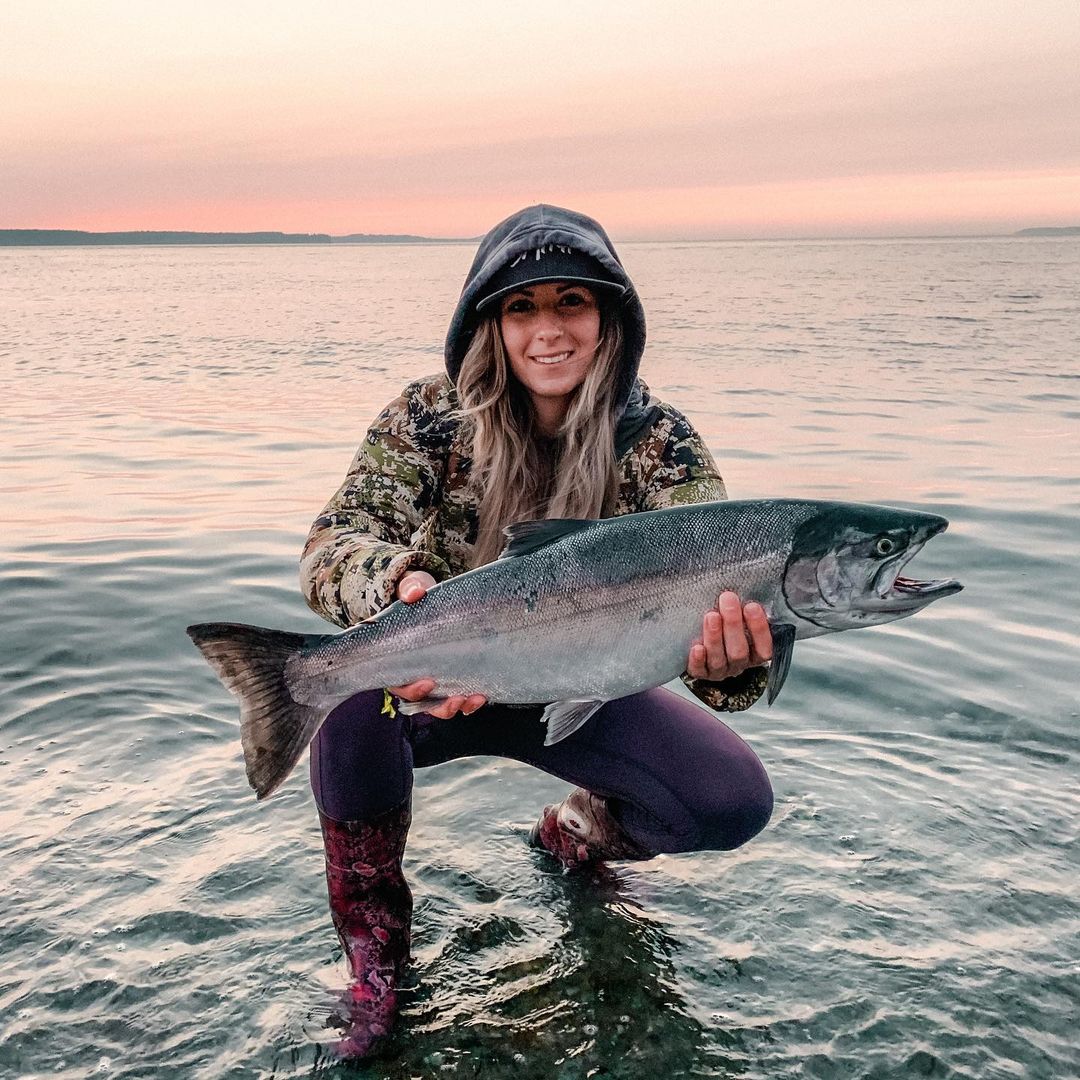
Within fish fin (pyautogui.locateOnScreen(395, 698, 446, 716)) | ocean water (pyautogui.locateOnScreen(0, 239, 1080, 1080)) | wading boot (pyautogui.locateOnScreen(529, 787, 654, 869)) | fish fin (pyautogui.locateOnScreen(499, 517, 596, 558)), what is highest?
fish fin (pyautogui.locateOnScreen(499, 517, 596, 558))

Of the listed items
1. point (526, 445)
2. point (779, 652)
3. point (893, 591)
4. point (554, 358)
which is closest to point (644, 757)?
point (779, 652)

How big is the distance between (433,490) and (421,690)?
1.15 metres

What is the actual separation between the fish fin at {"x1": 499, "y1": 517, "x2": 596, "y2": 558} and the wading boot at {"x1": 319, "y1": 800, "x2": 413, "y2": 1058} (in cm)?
112

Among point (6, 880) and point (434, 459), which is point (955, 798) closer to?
point (434, 459)

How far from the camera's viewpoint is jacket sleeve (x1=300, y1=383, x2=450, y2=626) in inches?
145

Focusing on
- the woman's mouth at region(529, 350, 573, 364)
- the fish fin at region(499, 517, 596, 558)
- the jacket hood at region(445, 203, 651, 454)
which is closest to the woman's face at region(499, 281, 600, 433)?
the woman's mouth at region(529, 350, 573, 364)

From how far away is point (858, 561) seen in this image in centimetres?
331

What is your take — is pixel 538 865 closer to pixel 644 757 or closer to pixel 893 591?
pixel 644 757

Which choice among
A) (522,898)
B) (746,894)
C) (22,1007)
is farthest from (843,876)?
(22,1007)

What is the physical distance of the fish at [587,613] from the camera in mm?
3344

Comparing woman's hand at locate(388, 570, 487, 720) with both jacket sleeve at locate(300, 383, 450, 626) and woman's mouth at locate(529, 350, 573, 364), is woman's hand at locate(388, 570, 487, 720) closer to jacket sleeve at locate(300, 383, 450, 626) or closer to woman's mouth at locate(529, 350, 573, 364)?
jacket sleeve at locate(300, 383, 450, 626)

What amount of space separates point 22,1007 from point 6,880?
86 centimetres

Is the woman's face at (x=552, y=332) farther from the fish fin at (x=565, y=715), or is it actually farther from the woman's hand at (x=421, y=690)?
the fish fin at (x=565, y=715)

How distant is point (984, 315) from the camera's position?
3562cm
